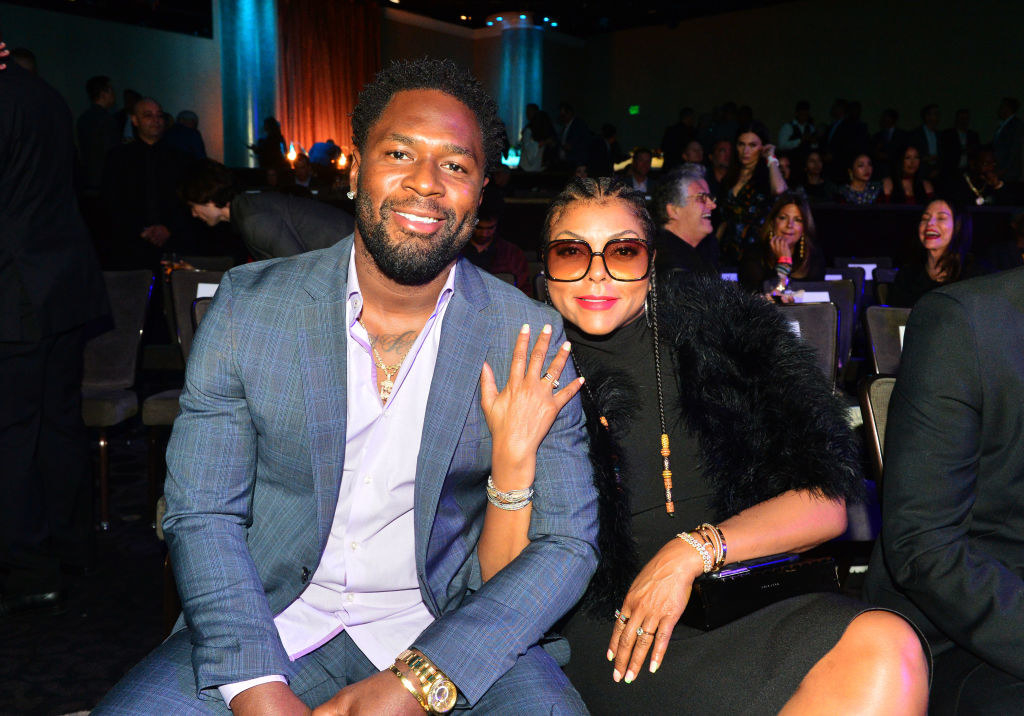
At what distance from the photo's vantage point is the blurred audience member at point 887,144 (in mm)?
11477

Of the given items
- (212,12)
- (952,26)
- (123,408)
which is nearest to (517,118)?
(212,12)

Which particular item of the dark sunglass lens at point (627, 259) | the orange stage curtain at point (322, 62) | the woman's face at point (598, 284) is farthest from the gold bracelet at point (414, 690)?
the orange stage curtain at point (322, 62)

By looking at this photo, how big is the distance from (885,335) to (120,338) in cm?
335

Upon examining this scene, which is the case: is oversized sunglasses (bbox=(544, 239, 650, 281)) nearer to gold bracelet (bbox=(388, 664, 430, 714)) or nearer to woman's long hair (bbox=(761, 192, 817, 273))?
gold bracelet (bbox=(388, 664, 430, 714))

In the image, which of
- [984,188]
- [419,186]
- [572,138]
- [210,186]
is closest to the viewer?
[419,186]

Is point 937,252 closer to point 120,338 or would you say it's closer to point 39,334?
point 120,338

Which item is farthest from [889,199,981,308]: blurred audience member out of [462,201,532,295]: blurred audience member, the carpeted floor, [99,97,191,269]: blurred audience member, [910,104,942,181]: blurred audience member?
[910,104,942,181]: blurred audience member

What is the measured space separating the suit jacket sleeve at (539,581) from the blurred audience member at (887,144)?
1117 cm

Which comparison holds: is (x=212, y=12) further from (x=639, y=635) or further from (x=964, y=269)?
(x=639, y=635)

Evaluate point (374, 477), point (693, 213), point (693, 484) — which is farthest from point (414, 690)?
point (693, 213)

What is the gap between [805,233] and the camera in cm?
528

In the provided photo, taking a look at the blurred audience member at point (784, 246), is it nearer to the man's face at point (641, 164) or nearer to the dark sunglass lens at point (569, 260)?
the dark sunglass lens at point (569, 260)

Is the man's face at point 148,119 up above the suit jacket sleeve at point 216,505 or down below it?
above

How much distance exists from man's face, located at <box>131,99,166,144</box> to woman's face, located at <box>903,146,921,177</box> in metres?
8.88
